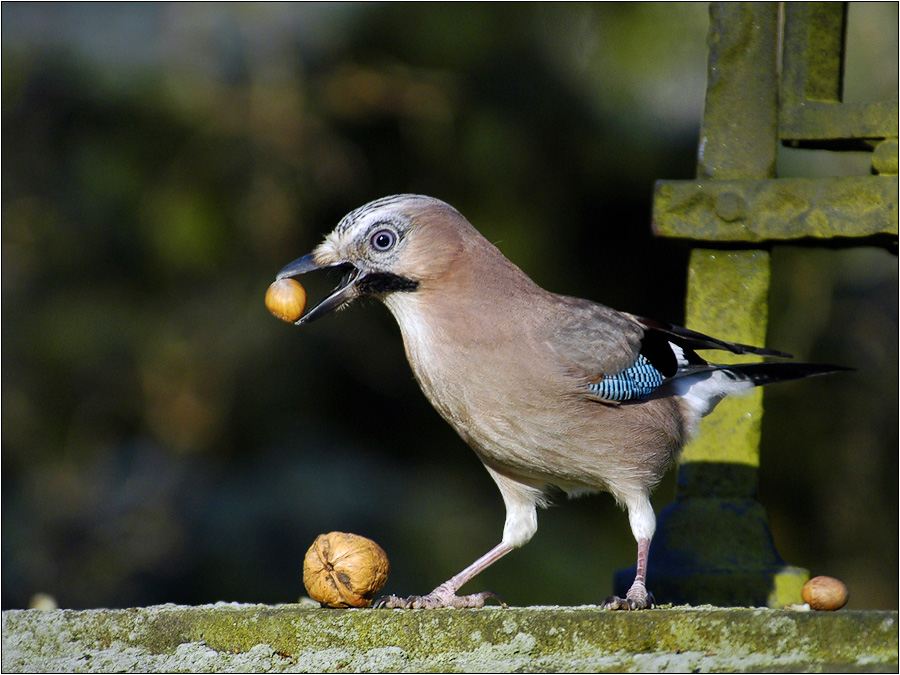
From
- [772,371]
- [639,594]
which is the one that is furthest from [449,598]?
[772,371]

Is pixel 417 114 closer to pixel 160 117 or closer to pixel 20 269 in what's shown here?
pixel 160 117

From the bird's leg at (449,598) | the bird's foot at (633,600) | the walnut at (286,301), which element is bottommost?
the bird's leg at (449,598)

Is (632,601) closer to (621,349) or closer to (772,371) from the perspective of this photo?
(621,349)

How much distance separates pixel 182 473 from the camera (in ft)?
17.3

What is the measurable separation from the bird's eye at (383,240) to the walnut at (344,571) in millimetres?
769

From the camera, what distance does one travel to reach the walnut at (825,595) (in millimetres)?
2584

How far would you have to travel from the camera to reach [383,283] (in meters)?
2.88

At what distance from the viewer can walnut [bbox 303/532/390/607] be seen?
2.42 metres

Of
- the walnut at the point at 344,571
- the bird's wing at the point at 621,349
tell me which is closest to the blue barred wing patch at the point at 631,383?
the bird's wing at the point at 621,349

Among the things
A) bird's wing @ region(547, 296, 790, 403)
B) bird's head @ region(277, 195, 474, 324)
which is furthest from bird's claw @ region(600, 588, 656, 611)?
bird's head @ region(277, 195, 474, 324)

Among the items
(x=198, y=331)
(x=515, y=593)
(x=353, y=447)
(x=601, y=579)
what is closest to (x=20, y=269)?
(x=198, y=331)

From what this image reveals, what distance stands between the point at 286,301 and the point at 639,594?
1.17 metres

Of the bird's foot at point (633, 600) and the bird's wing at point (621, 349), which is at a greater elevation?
the bird's wing at point (621, 349)

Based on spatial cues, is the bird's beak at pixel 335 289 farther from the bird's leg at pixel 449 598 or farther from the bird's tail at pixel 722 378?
the bird's tail at pixel 722 378
